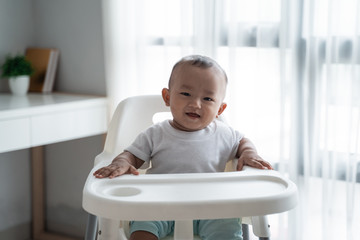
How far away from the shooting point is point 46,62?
Result: 2.80m

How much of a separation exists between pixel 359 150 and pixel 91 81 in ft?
4.35

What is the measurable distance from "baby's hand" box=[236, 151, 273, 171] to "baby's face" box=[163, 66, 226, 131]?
A: 143 millimetres

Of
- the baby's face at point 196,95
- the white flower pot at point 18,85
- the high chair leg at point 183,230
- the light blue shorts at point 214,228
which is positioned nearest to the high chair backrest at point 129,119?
the baby's face at point 196,95

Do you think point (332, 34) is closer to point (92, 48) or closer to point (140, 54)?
point (140, 54)

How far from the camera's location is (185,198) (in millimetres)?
1240

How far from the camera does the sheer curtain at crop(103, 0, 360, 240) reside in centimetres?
194

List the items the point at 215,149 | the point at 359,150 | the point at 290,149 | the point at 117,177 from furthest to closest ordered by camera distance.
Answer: the point at 290,149 → the point at 359,150 → the point at 215,149 → the point at 117,177

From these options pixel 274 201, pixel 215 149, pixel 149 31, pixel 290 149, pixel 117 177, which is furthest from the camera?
pixel 149 31

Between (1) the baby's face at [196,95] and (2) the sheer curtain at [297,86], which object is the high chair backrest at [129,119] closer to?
(1) the baby's face at [196,95]

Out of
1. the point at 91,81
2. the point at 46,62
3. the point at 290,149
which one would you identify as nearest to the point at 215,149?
the point at 290,149

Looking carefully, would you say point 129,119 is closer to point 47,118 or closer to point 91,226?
point 91,226

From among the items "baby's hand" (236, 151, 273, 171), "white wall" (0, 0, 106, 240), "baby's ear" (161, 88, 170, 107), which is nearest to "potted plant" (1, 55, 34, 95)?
"white wall" (0, 0, 106, 240)

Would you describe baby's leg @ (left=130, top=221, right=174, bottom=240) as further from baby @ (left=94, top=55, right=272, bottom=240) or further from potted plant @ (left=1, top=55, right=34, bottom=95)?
potted plant @ (left=1, top=55, right=34, bottom=95)

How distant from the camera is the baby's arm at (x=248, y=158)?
1.53m
